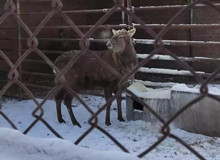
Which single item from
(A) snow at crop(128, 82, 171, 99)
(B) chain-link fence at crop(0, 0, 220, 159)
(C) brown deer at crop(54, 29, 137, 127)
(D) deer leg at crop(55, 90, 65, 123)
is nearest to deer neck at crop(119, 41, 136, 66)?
(C) brown deer at crop(54, 29, 137, 127)

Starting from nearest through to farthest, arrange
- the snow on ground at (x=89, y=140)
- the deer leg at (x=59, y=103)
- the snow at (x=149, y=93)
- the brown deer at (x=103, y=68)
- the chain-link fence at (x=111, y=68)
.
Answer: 1. the chain-link fence at (x=111, y=68)
2. the snow on ground at (x=89, y=140)
3. the snow at (x=149, y=93)
4. the brown deer at (x=103, y=68)
5. the deer leg at (x=59, y=103)

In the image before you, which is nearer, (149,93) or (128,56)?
(149,93)

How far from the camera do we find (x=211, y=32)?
7785 millimetres

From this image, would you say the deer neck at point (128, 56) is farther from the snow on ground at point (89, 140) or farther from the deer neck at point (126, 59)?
the snow on ground at point (89, 140)

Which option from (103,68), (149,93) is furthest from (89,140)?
(103,68)

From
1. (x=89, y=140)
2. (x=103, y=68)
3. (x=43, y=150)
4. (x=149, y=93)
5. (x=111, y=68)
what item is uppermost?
(x=111, y=68)

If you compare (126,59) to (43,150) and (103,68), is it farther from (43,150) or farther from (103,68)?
(43,150)

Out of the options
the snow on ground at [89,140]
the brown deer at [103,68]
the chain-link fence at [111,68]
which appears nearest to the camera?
the chain-link fence at [111,68]

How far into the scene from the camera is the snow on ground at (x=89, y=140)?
3.56 feet

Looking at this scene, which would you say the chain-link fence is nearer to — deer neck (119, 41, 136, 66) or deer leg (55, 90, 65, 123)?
deer neck (119, 41, 136, 66)

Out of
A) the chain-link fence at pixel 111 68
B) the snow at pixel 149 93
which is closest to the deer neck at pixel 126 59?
the snow at pixel 149 93

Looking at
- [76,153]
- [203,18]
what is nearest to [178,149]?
[76,153]

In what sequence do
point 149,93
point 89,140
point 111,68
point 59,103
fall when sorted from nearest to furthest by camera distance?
1. point 111,68
2. point 89,140
3. point 149,93
4. point 59,103

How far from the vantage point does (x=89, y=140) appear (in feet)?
13.4
